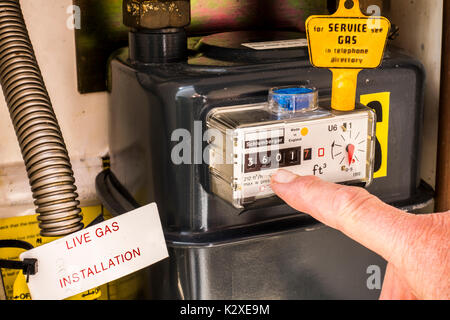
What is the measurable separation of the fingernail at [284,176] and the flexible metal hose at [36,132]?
0.27 metres

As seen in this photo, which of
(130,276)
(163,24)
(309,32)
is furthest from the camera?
(130,276)

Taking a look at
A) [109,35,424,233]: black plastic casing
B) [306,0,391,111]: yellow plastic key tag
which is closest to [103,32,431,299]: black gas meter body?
[109,35,424,233]: black plastic casing

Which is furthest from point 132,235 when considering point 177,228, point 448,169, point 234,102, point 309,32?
point 448,169

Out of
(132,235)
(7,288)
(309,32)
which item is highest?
(309,32)

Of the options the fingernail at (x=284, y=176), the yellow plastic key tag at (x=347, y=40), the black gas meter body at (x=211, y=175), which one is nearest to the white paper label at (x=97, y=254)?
the black gas meter body at (x=211, y=175)

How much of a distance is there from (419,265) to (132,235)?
38cm

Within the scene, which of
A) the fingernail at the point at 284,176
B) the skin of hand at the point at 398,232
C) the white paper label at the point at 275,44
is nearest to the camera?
the skin of hand at the point at 398,232

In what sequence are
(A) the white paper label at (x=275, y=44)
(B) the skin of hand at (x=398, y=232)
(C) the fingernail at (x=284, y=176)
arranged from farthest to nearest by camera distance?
(A) the white paper label at (x=275, y=44)
(C) the fingernail at (x=284, y=176)
(B) the skin of hand at (x=398, y=232)

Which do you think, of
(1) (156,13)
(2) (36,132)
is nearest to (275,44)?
(1) (156,13)

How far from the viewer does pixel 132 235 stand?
0.81 metres

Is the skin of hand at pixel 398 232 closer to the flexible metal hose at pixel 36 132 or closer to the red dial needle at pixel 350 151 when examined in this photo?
the red dial needle at pixel 350 151

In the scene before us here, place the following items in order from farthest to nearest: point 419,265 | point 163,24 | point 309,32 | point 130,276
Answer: point 130,276
point 163,24
point 309,32
point 419,265

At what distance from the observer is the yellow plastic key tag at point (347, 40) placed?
2.25 ft
